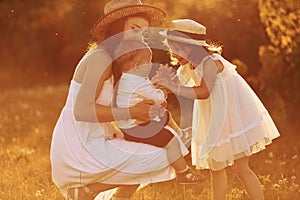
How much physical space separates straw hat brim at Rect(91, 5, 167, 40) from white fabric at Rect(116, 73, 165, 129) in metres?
0.38

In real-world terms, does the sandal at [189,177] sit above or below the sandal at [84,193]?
above

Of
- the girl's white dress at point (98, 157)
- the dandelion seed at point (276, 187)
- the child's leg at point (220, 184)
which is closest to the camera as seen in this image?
the girl's white dress at point (98, 157)

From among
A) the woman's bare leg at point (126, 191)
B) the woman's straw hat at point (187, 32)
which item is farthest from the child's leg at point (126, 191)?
the woman's straw hat at point (187, 32)

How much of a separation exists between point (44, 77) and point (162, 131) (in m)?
14.8

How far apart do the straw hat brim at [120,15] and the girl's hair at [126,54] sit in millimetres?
187

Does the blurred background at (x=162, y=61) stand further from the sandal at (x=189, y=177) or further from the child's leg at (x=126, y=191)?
the sandal at (x=189, y=177)

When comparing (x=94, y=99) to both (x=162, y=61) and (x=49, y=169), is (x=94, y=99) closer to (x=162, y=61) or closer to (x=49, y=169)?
(x=49, y=169)

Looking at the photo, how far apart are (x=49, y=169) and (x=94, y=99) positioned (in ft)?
10.3

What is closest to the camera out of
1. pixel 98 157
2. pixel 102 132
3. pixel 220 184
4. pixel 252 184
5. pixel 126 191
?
pixel 98 157

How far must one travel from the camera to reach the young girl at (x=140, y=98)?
4.95m

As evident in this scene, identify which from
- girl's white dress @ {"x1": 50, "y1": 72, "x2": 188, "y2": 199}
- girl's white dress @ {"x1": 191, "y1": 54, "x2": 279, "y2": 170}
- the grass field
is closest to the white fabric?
girl's white dress @ {"x1": 50, "y1": 72, "x2": 188, "y2": 199}

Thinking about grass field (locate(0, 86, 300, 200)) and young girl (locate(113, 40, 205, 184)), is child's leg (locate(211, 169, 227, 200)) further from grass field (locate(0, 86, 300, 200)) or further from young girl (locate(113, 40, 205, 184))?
young girl (locate(113, 40, 205, 184))

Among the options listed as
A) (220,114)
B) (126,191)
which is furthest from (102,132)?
(220,114)

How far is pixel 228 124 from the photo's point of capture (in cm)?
566
